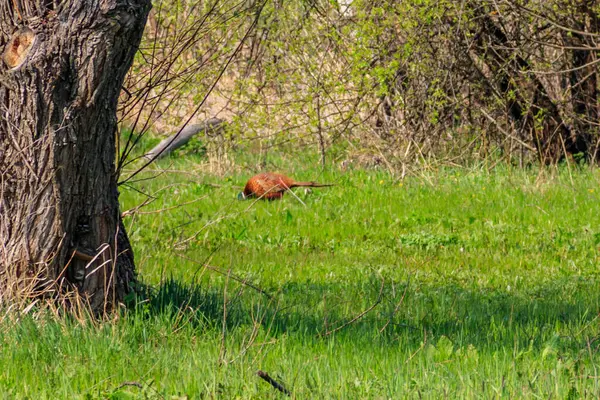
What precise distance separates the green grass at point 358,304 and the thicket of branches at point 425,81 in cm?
199

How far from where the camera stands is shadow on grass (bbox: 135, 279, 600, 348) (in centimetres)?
504

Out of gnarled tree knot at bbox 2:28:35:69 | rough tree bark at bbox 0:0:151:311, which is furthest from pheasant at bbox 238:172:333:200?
gnarled tree knot at bbox 2:28:35:69

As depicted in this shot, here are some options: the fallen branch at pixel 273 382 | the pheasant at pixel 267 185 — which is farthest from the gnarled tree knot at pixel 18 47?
the pheasant at pixel 267 185

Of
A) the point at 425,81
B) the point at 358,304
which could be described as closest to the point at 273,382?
the point at 358,304

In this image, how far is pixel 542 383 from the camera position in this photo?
12.5 feet

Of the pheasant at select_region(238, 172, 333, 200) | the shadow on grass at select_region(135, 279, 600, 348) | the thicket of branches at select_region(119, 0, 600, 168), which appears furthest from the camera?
the thicket of branches at select_region(119, 0, 600, 168)

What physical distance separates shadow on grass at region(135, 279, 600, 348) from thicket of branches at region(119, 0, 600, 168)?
688cm

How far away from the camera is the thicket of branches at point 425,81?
1351cm

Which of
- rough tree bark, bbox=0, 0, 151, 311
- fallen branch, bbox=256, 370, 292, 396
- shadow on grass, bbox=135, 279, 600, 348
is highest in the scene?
rough tree bark, bbox=0, 0, 151, 311

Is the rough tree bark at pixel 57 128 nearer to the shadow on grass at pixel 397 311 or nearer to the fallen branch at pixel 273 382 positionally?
the shadow on grass at pixel 397 311

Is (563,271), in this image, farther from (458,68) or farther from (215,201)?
(458,68)

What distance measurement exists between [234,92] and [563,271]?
296 inches

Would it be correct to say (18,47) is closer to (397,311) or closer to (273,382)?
(273,382)

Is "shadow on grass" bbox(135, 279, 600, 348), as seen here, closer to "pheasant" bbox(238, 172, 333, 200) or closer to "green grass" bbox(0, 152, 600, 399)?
"green grass" bbox(0, 152, 600, 399)
